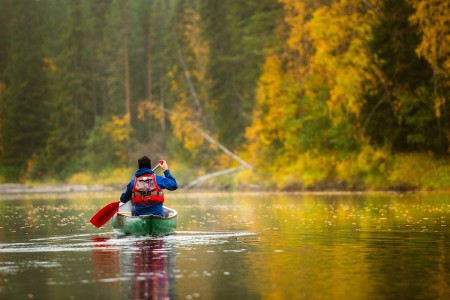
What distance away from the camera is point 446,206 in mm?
34750

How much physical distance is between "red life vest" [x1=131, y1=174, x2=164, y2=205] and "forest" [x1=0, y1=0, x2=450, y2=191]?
25.7 meters

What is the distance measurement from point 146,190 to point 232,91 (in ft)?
214

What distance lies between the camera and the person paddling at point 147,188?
2448 cm

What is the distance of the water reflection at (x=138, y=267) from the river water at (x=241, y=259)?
0.05 ft

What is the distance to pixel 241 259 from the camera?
1805cm

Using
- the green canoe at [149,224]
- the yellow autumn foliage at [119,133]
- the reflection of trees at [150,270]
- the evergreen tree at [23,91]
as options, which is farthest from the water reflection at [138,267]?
the evergreen tree at [23,91]

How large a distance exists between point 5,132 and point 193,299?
9331 cm

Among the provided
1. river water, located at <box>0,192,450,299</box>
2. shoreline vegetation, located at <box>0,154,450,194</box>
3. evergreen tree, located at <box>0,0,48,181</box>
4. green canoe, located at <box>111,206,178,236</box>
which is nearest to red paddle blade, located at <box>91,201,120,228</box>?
river water, located at <box>0,192,450,299</box>

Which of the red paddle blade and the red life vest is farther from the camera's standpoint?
the red paddle blade

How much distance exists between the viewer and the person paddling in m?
24.5

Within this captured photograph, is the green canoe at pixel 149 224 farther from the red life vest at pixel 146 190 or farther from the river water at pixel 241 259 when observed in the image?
the red life vest at pixel 146 190

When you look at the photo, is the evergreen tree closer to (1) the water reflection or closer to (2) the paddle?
(2) the paddle

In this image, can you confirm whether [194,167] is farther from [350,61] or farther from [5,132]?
[350,61]

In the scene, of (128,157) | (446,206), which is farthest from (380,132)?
(128,157)
